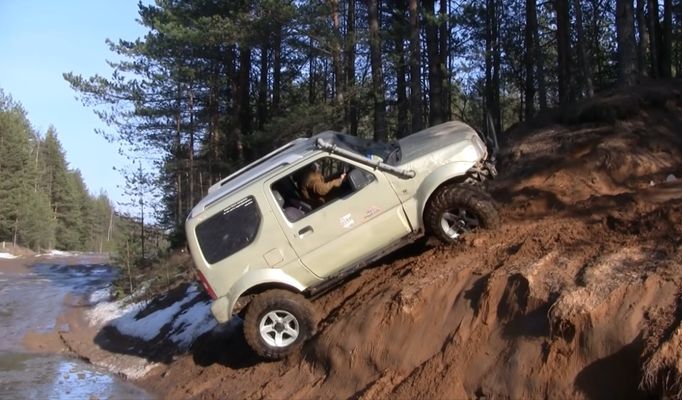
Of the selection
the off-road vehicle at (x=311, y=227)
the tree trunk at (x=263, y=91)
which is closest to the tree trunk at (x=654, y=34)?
the tree trunk at (x=263, y=91)

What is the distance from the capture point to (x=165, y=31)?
23672 mm

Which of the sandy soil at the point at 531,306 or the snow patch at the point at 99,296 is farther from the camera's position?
the snow patch at the point at 99,296

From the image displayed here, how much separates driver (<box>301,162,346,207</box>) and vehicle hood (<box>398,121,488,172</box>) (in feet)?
2.91

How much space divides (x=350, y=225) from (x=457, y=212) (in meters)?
1.32

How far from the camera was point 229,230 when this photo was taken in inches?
357

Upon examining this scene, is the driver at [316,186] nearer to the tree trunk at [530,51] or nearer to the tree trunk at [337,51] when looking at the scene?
the tree trunk at [337,51]

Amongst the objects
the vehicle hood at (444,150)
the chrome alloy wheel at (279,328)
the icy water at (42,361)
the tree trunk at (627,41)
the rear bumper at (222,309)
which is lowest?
the icy water at (42,361)

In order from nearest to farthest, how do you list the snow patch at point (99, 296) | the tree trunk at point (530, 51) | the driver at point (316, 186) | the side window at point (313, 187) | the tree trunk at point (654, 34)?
the side window at point (313, 187)
the driver at point (316, 186)
the tree trunk at point (654, 34)
the snow patch at point (99, 296)
the tree trunk at point (530, 51)

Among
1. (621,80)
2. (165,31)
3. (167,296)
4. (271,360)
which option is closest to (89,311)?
(167,296)

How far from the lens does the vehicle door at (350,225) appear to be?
8945mm

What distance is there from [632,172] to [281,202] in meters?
4.83

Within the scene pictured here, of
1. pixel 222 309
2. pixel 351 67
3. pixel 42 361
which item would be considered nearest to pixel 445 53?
pixel 351 67

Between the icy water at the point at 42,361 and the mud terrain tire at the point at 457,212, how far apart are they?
461 cm

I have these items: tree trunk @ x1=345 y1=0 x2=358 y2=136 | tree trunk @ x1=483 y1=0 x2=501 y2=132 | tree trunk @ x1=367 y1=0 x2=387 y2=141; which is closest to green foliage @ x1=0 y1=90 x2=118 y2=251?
tree trunk @ x1=345 y1=0 x2=358 y2=136
